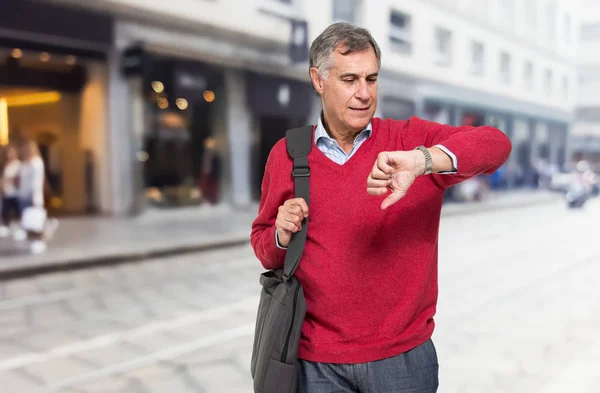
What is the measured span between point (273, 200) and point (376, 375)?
61 cm

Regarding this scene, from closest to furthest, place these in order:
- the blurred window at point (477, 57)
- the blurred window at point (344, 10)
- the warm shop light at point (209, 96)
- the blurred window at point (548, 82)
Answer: the warm shop light at point (209, 96), the blurred window at point (344, 10), the blurred window at point (477, 57), the blurred window at point (548, 82)

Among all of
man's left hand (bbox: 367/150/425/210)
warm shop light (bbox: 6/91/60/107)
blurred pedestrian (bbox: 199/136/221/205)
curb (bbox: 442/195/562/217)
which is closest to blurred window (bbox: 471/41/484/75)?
curb (bbox: 442/195/562/217)

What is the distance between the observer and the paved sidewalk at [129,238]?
8.93 m

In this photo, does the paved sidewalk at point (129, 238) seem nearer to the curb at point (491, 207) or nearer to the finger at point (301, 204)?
the curb at point (491, 207)

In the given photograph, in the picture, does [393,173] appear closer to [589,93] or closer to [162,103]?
[162,103]

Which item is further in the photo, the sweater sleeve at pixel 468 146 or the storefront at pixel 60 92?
the storefront at pixel 60 92

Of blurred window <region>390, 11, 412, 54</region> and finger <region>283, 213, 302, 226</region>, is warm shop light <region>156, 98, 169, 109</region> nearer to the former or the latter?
blurred window <region>390, 11, 412, 54</region>

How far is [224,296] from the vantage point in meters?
6.82

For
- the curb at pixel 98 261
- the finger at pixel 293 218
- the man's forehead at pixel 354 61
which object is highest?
the man's forehead at pixel 354 61

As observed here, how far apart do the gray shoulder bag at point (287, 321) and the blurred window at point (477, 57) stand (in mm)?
29030

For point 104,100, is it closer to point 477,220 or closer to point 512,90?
point 477,220

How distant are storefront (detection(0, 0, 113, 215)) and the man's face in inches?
488

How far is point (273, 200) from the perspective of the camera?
6.39ft

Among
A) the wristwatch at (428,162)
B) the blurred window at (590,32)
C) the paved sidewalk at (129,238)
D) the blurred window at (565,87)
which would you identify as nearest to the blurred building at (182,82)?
the paved sidewalk at (129,238)
